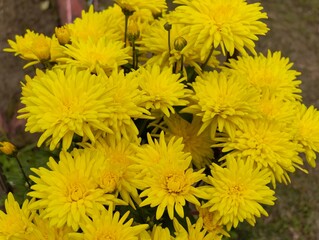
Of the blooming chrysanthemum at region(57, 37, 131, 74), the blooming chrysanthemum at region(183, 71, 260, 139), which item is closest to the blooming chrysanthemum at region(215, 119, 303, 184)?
the blooming chrysanthemum at region(183, 71, 260, 139)

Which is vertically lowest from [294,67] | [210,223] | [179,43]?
[294,67]

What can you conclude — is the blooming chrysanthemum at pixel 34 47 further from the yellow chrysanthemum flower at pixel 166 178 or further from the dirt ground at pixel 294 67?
the dirt ground at pixel 294 67

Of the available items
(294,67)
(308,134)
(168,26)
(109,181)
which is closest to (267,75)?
(308,134)

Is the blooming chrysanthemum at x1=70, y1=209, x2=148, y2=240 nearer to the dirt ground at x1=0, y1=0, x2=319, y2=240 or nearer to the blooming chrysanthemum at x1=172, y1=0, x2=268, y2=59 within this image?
the blooming chrysanthemum at x1=172, y1=0, x2=268, y2=59

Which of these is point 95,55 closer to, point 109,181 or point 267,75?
point 109,181

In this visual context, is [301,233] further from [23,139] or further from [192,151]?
[23,139]

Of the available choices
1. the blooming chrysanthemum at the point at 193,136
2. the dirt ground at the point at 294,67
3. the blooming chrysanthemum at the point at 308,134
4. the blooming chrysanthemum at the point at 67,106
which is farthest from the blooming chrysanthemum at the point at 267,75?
the dirt ground at the point at 294,67
